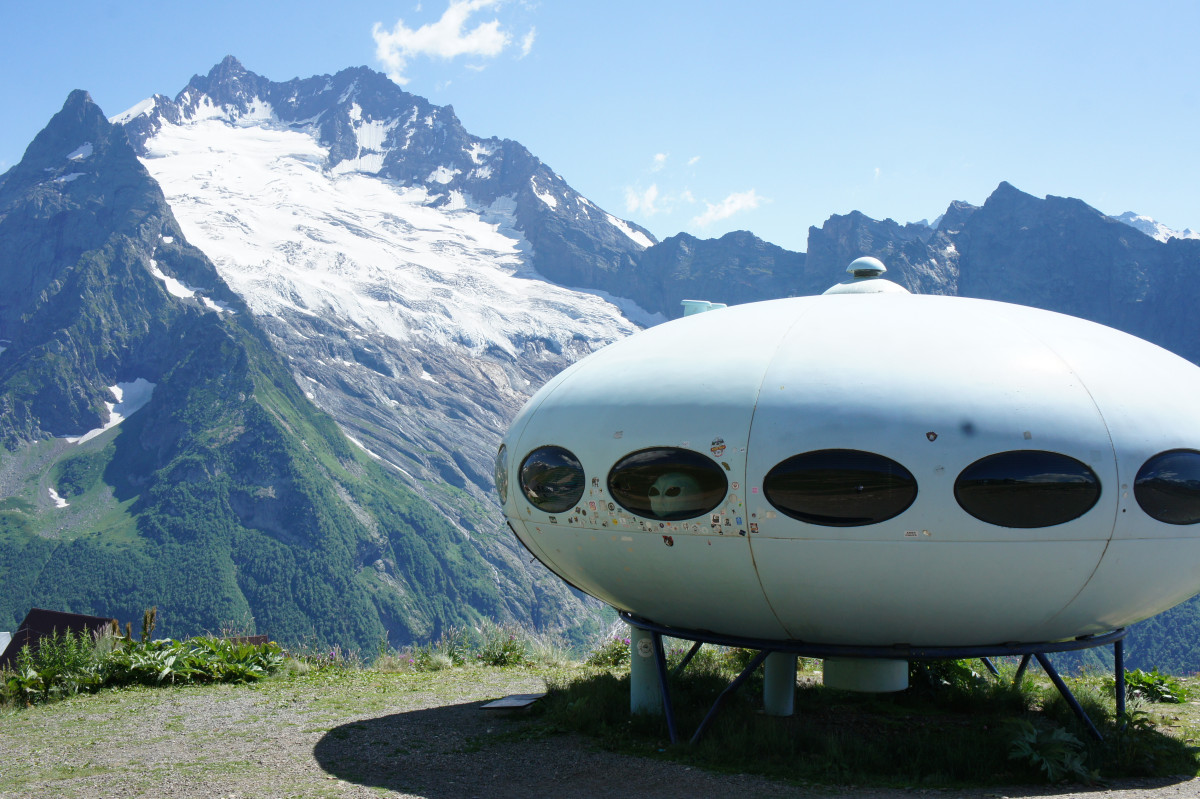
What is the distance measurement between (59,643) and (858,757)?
12139 mm

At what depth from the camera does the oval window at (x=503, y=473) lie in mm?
9977

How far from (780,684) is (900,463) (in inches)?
→ 159

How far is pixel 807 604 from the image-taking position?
7.90 metres

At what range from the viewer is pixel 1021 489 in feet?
24.1

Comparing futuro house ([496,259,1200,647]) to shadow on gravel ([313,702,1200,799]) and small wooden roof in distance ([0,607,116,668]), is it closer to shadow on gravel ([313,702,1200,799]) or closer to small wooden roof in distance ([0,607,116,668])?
shadow on gravel ([313,702,1200,799])

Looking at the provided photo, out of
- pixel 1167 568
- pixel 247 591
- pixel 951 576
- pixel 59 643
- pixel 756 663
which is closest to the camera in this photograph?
pixel 951 576

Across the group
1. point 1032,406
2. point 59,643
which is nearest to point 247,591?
point 59,643

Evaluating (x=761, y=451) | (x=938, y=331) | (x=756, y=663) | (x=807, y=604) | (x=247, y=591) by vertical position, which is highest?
(x=938, y=331)

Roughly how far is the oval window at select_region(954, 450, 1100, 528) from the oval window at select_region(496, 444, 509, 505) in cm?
480

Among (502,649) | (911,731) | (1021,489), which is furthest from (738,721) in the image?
(502,649)

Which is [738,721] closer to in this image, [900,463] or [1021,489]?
[900,463]

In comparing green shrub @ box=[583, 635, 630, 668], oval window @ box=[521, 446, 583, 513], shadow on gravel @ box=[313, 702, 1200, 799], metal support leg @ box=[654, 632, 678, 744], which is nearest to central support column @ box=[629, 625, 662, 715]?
metal support leg @ box=[654, 632, 678, 744]

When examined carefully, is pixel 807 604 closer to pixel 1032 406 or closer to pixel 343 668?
pixel 1032 406

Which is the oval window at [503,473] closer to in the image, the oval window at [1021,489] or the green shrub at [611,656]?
the oval window at [1021,489]
